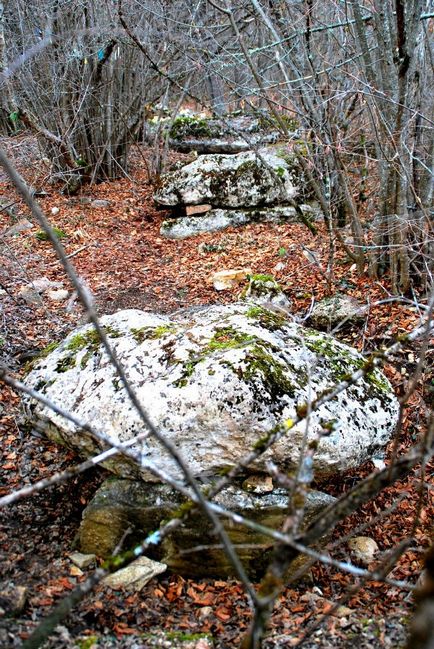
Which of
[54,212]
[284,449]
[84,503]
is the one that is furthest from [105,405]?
[54,212]

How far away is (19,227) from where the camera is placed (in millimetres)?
6930

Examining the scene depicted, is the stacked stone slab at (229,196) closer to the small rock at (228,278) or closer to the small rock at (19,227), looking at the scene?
the small rock at (228,278)

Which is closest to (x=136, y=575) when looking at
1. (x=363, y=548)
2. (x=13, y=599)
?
(x=13, y=599)

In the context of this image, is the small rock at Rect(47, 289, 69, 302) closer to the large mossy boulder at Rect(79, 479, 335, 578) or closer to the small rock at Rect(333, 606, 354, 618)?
the large mossy boulder at Rect(79, 479, 335, 578)

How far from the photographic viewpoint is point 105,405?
112 inches

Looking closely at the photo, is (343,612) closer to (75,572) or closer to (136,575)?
(136,575)

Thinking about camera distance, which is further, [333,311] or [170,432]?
[333,311]

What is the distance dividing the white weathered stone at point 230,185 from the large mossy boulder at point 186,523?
5160 millimetres

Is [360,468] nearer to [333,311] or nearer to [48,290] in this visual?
[333,311]

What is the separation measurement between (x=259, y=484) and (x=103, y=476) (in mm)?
962

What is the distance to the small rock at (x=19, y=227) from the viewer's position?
6.72m

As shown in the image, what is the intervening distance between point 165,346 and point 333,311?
74.0 inches

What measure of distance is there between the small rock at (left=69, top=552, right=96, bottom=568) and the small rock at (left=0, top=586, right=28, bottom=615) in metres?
0.41

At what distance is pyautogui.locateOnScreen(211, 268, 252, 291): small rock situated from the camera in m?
5.35
